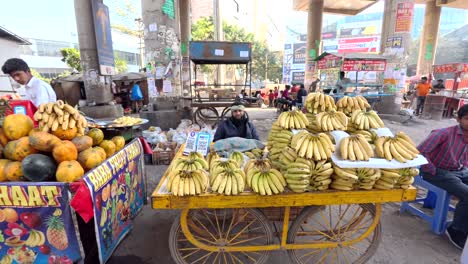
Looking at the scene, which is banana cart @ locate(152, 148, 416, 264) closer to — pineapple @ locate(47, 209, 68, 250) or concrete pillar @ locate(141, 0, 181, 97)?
pineapple @ locate(47, 209, 68, 250)

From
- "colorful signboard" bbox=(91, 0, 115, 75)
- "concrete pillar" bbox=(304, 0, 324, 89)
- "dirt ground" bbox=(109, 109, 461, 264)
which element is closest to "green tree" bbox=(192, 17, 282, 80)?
"concrete pillar" bbox=(304, 0, 324, 89)

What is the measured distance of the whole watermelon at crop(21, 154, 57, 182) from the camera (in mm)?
1973

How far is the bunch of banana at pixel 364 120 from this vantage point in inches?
99.8

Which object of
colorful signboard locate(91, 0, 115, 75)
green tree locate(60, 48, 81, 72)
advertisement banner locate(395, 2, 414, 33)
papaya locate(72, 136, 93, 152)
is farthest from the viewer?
green tree locate(60, 48, 81, 72)

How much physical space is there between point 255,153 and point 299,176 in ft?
3.52

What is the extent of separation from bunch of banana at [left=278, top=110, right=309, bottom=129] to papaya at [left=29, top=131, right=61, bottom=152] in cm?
216

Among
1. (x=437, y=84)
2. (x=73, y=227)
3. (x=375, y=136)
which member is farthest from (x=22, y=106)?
(x=437, y=84)

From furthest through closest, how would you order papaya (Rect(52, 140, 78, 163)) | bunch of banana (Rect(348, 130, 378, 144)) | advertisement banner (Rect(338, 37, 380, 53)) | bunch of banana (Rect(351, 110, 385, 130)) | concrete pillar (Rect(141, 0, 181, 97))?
1. advertisement banner (Rect(338, 37, 380, 53))
2. concrete pillar (Rect(141, 0, 181, 97))
3. bunch of banana (Rect(351, 110, 385, 130))
4. bunch of banana (Rect(348, 130, 378, 144))
5. papaya (Rect(52, 140, 78, 163))

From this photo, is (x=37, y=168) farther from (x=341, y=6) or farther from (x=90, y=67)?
(x=341, y=6)

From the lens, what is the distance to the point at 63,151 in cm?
208

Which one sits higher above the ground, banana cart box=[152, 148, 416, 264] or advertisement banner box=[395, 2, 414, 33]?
advertisement banner box=[395, 2, 414, 33]

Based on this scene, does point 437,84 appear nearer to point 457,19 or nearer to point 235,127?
point 235,127

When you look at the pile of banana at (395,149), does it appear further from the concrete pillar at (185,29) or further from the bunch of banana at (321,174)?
the concrete pillar at (185,29)

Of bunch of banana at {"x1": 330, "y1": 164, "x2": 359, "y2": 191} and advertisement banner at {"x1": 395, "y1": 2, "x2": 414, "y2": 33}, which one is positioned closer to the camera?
bunch of banana at {"x1": 330, "y1": 164, "x2": 359, "y2": 191}
